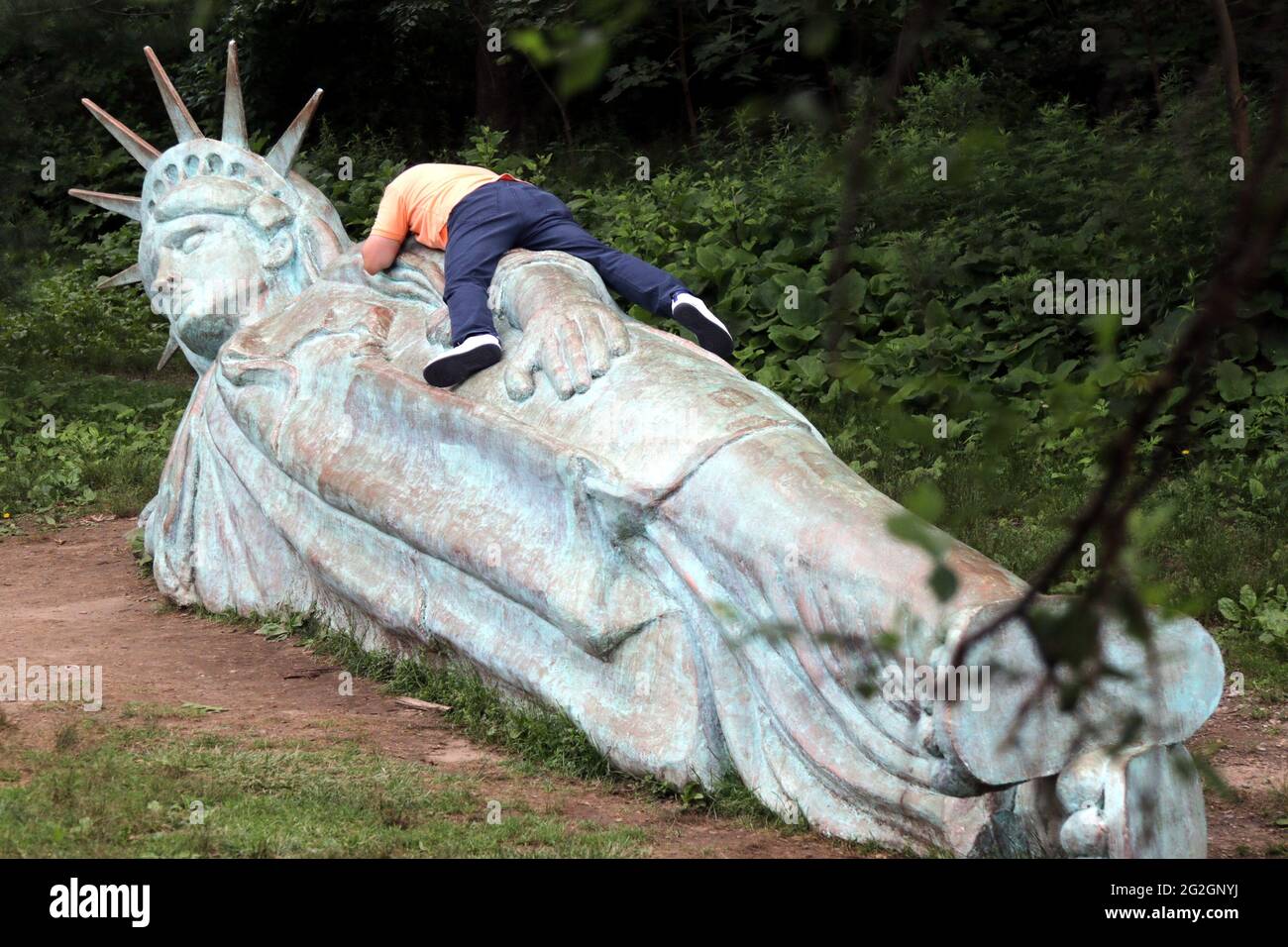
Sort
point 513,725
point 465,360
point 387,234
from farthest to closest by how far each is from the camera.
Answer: point 387,234, point 465,360, point 513,725

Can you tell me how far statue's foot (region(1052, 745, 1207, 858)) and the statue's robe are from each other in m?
0.11

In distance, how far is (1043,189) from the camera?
979cm

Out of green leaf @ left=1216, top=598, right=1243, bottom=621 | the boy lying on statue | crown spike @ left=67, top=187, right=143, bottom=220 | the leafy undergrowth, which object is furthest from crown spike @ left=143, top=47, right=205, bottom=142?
green leaf @ left=1216, top=598, right=1243, bottom=621

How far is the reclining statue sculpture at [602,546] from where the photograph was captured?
3643mm

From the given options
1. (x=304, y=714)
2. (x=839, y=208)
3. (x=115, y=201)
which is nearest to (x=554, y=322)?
(x=304, y=714)

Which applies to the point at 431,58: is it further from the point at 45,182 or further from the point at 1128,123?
the point at 1128,123

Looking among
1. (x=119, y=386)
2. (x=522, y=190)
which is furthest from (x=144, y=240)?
(x=119, y=386)

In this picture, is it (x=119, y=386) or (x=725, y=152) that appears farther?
(x=725, y=152)

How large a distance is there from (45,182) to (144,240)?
9468mm

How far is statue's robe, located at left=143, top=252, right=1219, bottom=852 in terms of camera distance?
402cm

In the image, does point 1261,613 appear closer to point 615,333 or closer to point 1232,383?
point 1232,383

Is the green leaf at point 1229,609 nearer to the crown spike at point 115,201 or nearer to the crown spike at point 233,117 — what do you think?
the crown spike at point 233,117

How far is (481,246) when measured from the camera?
5.78 meters

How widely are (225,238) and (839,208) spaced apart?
15.2 feet
